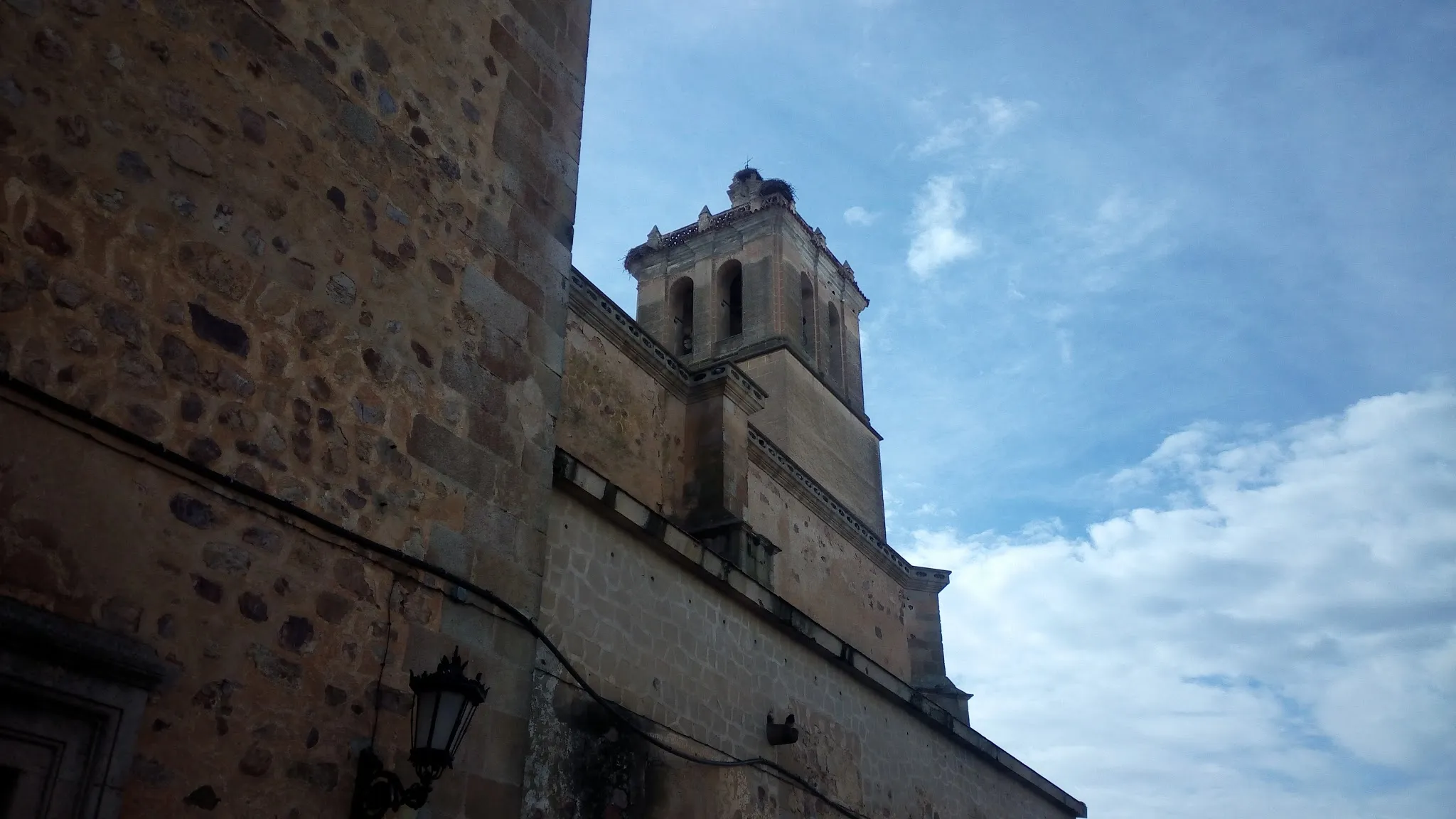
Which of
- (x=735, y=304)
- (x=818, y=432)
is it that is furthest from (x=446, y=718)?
(x=735, y=304)

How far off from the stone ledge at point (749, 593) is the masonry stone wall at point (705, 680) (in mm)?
68

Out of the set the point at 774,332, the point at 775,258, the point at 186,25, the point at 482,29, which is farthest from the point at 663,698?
the point at 775,258

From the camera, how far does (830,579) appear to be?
1775 centimetres

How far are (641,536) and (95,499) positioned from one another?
13.8 ft

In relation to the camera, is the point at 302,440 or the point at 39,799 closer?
the point at 39,799

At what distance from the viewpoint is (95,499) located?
11.2ft

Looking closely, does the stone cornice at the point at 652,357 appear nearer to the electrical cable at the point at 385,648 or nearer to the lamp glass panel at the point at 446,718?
the electrical cable at the point at 385,648

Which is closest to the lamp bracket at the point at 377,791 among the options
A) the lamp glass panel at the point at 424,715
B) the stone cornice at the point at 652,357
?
the lamp glass panel at the point at 424,715

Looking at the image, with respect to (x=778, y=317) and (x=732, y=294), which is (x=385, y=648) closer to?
(x=778, y=317)

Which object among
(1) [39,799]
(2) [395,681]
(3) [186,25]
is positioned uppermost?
(3) [186,25]

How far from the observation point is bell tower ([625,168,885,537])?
21750 mm

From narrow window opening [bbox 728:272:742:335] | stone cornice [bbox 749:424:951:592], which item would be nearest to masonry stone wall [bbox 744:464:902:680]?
stone cornice [bbox 749:424:951:592]

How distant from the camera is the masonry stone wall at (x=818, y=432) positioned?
827 inches

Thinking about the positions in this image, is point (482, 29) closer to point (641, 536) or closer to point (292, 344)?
point (292, 344)
